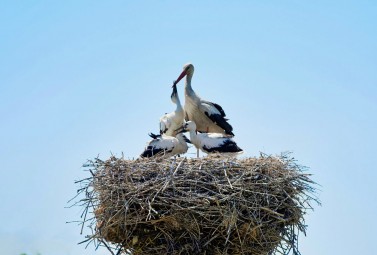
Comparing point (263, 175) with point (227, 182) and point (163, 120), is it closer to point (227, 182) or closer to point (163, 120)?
point (227, 182)

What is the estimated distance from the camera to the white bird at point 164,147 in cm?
1186

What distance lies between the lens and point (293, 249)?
10523 mm

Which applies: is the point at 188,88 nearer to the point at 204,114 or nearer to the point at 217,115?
the point at 204,114

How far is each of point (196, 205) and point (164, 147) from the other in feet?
6.39

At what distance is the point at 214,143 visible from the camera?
1213 centimetres

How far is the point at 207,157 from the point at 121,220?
1342 mm

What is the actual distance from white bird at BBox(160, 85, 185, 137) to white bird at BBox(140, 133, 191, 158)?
0.58m

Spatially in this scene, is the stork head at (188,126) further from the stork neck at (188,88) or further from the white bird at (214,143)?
the stork neck at (188,88)

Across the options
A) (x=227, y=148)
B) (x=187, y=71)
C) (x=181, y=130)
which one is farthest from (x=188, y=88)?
(x=227, y=148)

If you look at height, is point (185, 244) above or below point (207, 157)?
below

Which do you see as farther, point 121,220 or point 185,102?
point 185,102

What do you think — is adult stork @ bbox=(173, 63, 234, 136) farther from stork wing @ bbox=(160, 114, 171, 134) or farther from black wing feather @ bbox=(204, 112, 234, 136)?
stork wing @ bbox=(160, 114, 171, 134)

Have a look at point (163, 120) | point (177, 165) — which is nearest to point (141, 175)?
point (177, 165)

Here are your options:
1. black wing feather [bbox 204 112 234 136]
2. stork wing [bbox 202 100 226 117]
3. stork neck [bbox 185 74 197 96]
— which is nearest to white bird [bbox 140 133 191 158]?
black wing feather [bbox 204 112 234 136]
